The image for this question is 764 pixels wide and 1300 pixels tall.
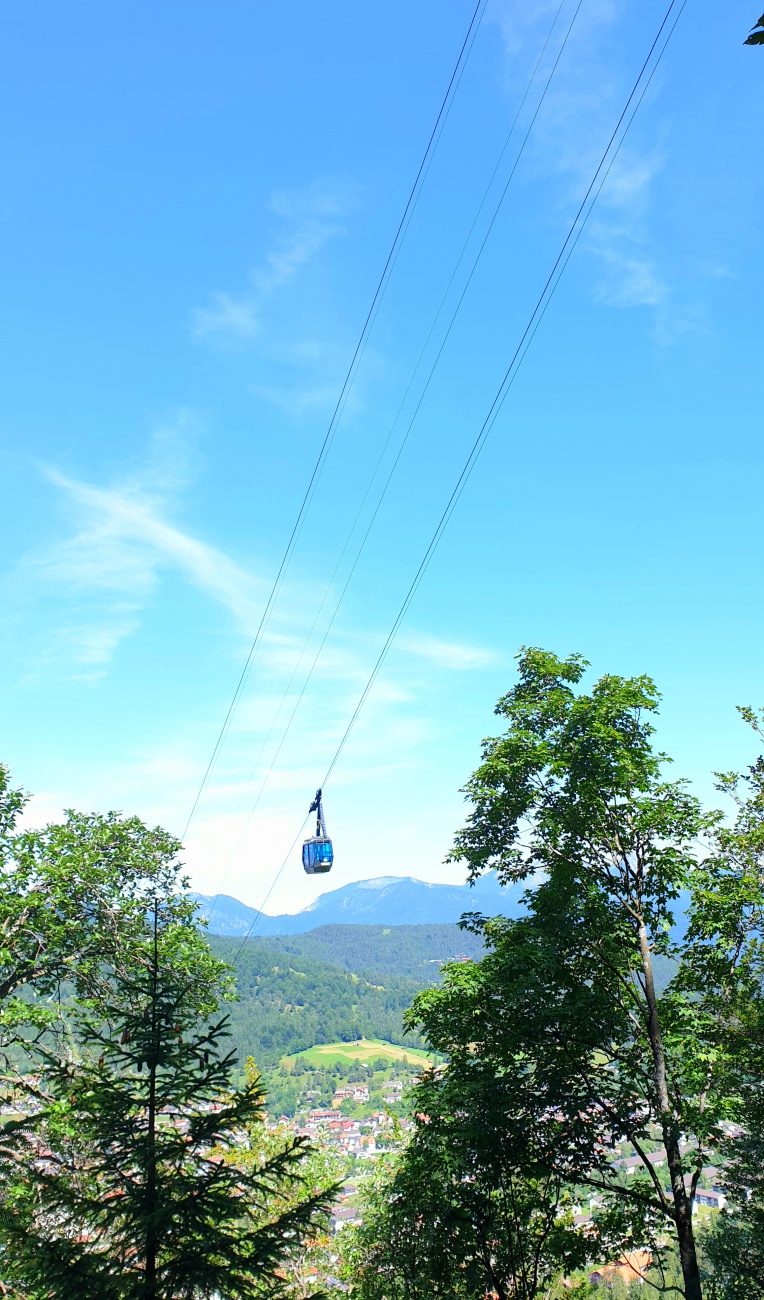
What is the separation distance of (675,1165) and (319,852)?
11.6 metres

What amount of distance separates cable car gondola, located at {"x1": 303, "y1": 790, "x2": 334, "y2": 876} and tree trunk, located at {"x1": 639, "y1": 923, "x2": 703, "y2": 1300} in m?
9.90

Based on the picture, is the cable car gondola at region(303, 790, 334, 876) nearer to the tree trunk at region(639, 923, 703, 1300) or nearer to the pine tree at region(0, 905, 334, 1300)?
the tree trunk at region(639, 923, 703, 1300)

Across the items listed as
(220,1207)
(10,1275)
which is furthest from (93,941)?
(220,1207)

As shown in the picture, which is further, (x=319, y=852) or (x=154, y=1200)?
(x=319, y=852)

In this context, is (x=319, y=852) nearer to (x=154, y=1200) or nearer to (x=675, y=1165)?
(x=675, y=1165)

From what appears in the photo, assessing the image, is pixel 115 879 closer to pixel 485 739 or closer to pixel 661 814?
pixel 485 739

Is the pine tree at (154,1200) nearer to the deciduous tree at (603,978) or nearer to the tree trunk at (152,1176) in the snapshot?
the tree trunk at (152,1176)

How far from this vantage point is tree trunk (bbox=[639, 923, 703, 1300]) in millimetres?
12055

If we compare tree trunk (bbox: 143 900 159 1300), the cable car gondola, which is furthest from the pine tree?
the cable car gondola

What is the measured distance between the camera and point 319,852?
21.7 m

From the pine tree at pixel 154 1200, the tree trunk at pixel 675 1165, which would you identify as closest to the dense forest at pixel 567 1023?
the tree trunk at pixel 675 1165

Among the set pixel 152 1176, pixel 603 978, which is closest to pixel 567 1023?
pixel 603 978

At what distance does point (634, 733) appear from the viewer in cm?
1513

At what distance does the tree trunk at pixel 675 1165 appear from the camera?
12055mm
